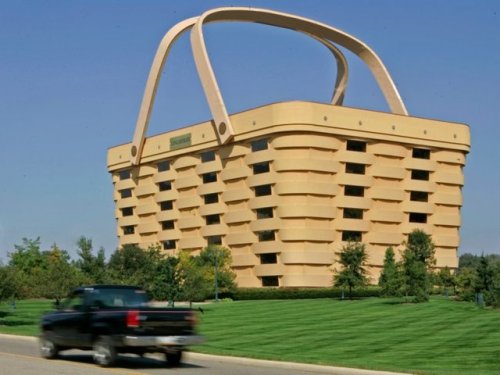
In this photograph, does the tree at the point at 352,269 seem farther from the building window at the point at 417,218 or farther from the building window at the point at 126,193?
the building window at the point at 126,193

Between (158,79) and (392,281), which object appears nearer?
(392,281)

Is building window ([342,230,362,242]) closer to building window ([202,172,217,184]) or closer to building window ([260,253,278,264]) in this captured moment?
building window ([260,253,278,264])

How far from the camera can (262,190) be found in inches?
3772

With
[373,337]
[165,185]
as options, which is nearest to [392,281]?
[373,337]

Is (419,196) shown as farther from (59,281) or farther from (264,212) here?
(59,281)

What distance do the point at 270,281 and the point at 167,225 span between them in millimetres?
24510

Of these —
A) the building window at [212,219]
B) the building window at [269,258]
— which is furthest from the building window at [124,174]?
the building window at [269,258]

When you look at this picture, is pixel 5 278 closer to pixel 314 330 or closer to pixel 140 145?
pixel 314 330

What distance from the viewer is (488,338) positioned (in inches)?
1140

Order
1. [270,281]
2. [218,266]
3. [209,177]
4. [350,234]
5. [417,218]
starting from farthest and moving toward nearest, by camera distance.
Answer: [209,177]
[417,218]
[350,234]
[270,281]
[218,266]

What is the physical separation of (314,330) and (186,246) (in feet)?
238

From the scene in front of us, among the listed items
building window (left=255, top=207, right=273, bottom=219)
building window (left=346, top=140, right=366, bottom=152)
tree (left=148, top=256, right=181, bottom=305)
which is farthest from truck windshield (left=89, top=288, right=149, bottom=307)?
building window (left=346, top=140, right=366, bottom=152)

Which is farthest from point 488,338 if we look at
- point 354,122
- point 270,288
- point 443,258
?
point 443,258

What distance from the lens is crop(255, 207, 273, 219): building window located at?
312 feet
